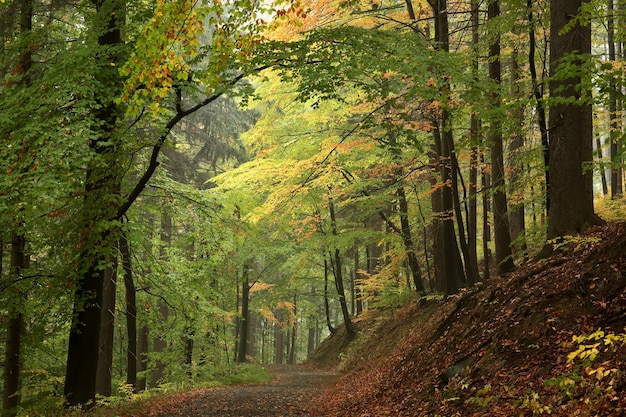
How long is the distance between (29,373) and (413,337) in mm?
9865

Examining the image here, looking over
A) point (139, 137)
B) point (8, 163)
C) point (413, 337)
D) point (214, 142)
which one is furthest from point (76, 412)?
point (214, 142)

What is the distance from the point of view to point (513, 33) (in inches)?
484

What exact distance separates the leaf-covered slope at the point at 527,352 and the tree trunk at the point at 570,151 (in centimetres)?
55

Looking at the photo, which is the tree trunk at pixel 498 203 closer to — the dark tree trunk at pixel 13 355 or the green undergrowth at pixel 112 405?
the green undergrowth at pixel 112 405

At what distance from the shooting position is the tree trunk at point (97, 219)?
322 inches

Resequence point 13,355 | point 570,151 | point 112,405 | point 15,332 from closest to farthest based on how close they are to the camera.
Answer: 1. point 570,151
2. point 112,405
3. point 13,355
4. point 15,332

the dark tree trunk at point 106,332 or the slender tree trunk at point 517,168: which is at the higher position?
the slender tree trunk at point 517,168

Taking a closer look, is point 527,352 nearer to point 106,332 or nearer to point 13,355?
point 13,355

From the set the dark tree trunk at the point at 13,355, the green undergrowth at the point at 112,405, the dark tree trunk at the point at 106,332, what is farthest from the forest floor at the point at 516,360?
the dark tree trunk at the point at 13,355

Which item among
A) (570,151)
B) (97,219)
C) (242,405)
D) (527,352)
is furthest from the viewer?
(242,405)

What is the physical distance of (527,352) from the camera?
6.16 meters

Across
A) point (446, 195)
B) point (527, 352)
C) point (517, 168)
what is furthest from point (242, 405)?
point (517, 168)

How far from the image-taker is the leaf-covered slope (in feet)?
15.4

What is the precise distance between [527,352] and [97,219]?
705 centimetres
